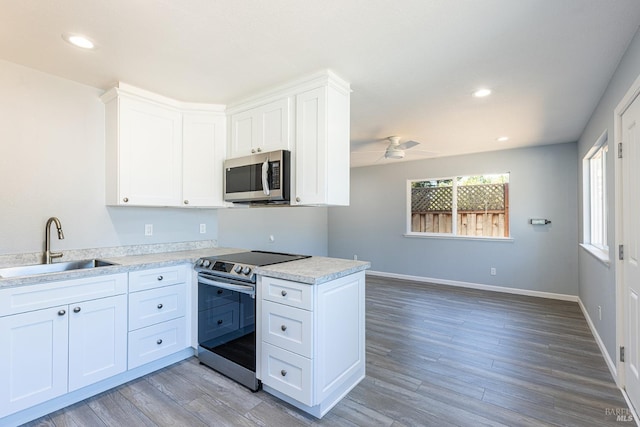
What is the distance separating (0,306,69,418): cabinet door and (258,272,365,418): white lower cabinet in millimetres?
1279

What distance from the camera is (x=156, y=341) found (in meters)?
2.49

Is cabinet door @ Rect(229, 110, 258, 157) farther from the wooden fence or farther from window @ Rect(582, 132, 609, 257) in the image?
the wooden fence

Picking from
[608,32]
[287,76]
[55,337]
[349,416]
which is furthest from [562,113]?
[55,337]

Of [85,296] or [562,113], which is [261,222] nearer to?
[85,296]

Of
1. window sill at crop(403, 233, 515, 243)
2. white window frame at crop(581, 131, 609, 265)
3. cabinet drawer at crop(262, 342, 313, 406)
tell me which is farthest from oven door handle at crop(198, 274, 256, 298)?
window sill at crop(403, 233, 515, 243)

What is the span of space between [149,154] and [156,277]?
112 cm

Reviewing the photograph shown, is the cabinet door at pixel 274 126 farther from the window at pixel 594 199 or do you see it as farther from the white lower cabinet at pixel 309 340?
the window at pixel 594 199

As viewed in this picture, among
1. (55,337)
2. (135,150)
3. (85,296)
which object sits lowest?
(55,337)

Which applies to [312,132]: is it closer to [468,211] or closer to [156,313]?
[156,313]

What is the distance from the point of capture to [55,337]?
1.98 metres

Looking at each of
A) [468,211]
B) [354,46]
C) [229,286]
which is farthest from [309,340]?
[468,211]

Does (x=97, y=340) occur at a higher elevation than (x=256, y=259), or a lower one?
lower

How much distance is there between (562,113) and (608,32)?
64.7 inches

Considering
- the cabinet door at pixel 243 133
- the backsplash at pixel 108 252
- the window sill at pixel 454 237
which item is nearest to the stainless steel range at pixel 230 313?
the backsplash at pixel 108 252
